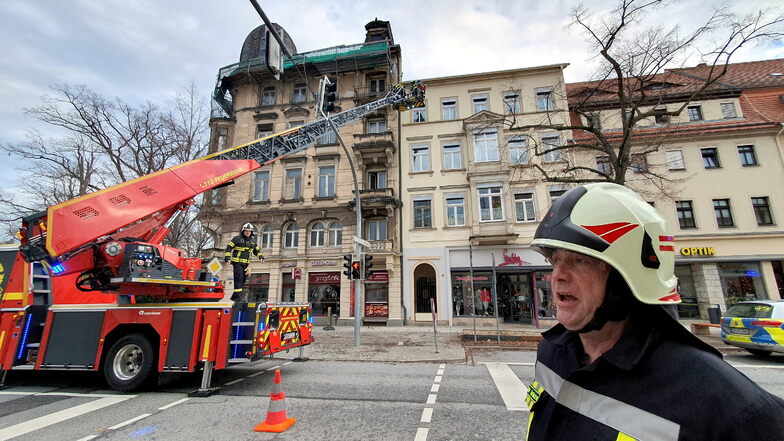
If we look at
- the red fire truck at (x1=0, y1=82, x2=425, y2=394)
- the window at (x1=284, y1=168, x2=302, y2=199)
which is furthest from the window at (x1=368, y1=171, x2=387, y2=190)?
the red fire truck at (x1=0, y1=82, x2=425, y2=394)

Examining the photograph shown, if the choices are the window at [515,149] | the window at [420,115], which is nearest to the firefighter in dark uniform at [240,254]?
the window at [420,115]

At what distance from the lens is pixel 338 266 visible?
20578 millimetres

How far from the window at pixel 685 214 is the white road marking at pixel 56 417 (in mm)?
24245

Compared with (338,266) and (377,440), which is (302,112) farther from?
(377,440)

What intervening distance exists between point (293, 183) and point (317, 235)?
420 cm

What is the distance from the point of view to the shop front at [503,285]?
1792 centimetres

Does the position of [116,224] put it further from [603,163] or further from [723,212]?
[723,212]

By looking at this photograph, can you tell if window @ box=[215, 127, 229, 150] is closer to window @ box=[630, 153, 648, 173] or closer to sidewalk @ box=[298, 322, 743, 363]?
sidewalk @ box=[298, 322, 743, 363]

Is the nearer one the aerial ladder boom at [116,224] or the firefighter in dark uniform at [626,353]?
the firefighter in dark uniform at [626,353]

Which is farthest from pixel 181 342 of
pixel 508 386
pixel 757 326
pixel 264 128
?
pixel 264 128

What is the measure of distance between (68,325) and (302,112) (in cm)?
1963

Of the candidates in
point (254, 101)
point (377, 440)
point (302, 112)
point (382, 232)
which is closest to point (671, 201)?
point (382, 232)

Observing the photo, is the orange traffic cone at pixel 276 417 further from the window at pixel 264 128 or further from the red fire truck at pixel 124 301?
the window at pixel 264 128

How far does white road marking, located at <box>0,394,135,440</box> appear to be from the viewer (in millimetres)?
4414
